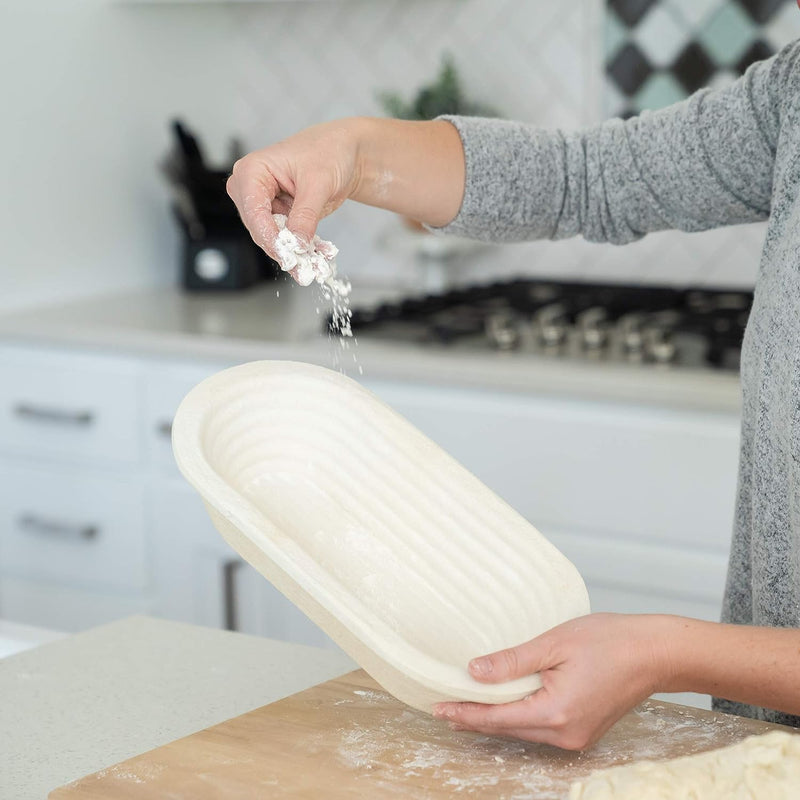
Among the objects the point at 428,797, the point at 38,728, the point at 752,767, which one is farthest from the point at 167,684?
the point at 752,767

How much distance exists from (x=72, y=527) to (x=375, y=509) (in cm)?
129

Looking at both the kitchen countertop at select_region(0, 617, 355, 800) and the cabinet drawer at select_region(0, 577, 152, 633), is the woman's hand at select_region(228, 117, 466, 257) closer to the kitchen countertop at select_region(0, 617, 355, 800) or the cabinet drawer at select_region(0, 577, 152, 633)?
the kitchen countertop at select_region(0, 617, 355, 800)

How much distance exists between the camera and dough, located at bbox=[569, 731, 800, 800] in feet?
2.09

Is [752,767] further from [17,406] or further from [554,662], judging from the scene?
[17,406]

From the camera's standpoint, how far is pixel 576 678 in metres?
0.75

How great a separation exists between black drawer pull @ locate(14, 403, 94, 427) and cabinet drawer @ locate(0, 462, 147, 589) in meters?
0.09

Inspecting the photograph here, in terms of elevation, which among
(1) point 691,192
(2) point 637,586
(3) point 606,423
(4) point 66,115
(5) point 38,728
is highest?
(4) point 66,115

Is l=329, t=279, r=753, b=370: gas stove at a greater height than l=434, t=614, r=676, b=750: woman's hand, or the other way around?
l=329, t=279, r=753, b=370: gas stove

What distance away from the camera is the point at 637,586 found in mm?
1711

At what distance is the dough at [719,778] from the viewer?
0.64 meters

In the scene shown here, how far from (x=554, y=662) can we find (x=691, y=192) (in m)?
0.49

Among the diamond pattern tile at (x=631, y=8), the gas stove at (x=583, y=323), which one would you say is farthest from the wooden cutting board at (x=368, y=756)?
the diamond pattern tile at (x=631, y=8)

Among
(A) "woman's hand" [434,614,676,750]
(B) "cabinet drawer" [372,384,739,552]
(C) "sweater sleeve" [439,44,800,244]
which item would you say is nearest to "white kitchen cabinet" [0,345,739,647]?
(B) "cabinet drawer" [372,384,739,552]

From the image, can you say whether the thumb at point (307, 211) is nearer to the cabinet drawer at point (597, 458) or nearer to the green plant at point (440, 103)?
the cabinet drawer at point (597, 458)
